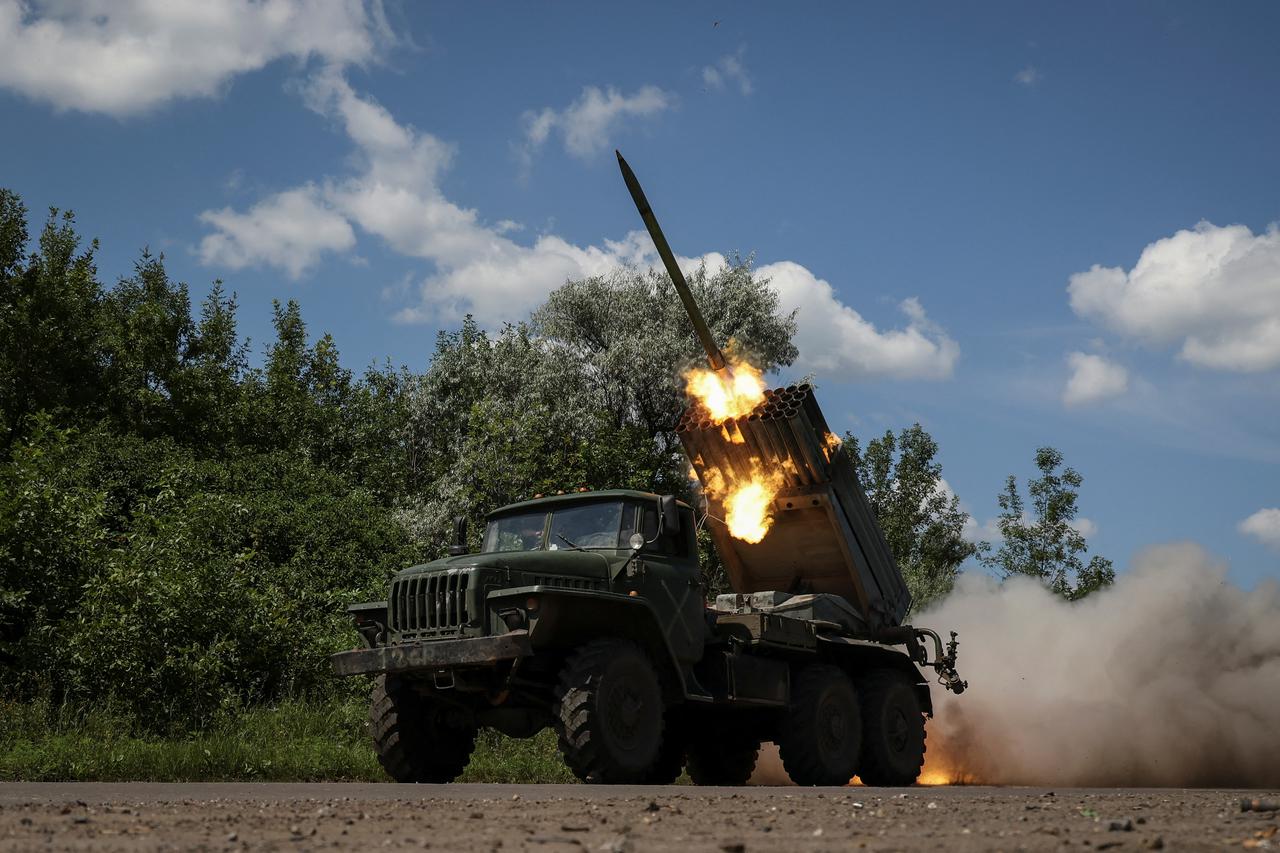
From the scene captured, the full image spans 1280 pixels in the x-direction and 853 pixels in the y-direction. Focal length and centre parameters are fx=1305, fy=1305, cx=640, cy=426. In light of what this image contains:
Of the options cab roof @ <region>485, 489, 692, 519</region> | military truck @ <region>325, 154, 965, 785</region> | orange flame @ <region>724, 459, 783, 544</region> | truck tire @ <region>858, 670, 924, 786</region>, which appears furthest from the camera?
truck tire @ <region>858, 670, 924, 786</region>

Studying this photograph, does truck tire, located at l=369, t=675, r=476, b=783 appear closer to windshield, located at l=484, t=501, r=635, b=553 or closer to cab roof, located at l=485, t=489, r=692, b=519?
windshield, located at l=484, t=501, r=635, b=553

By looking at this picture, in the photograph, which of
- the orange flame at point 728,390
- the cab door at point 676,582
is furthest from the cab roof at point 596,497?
the orange flame at point 728,390

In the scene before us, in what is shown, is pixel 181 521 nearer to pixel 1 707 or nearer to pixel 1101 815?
pixel 1 707

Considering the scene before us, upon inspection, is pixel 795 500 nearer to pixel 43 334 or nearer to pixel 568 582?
pixel 568 582

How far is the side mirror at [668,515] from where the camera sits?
13.5 m

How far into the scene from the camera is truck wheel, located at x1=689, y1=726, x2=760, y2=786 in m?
16.0

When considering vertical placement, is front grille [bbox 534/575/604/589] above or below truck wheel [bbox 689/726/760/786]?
above

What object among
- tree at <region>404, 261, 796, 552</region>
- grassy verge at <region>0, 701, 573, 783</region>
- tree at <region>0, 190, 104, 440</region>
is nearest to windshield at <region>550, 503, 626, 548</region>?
grassy verge at <region>0, 701, 573, 783</region>

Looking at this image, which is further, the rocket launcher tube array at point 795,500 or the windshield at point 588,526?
the rocket launcher tube array at point 795,500

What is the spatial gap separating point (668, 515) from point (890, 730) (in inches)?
187

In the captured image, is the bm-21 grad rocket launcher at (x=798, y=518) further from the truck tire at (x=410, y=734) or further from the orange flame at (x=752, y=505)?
the truck tire at (x=410, y=734)

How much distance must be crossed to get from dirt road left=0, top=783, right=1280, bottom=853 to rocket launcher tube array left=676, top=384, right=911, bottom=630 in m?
4.97

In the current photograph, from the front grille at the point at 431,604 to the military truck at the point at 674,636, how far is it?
20 mm

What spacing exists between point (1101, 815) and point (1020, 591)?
13656mm
